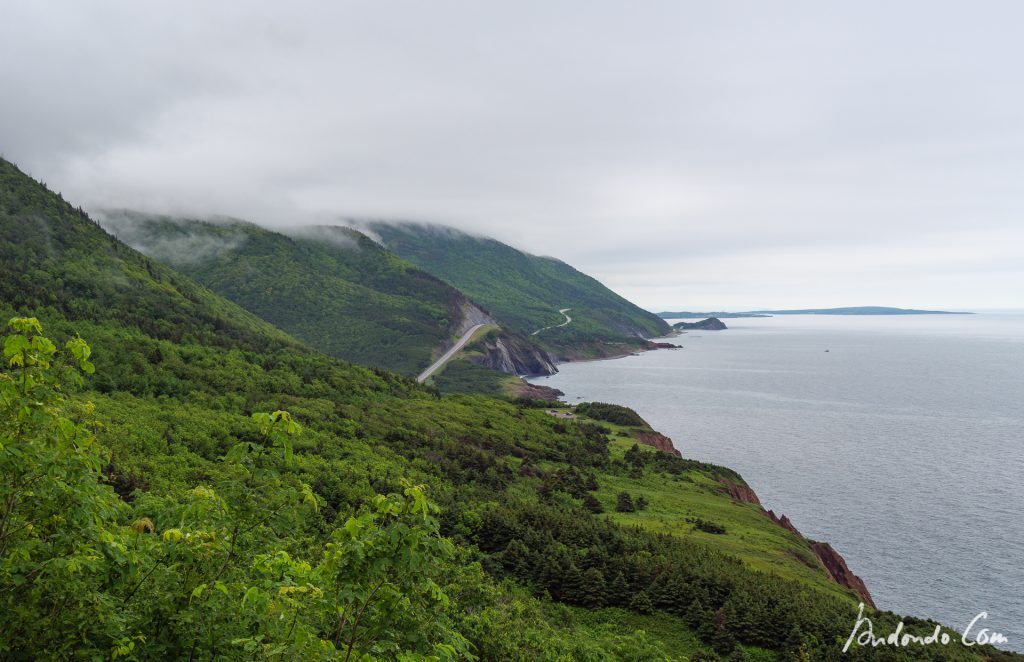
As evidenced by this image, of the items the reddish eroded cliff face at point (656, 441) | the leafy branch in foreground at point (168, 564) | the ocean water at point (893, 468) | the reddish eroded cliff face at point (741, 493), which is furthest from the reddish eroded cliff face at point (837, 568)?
the leafy branch in foreground at point (168, 564)

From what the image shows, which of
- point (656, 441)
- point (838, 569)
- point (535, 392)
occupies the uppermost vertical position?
point (535, 392)

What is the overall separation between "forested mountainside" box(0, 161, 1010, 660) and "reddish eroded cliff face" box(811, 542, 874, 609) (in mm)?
3070

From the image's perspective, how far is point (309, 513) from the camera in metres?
18.9

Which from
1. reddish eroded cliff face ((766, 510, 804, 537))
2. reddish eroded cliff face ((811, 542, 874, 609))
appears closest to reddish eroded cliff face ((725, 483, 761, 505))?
reddish eroded cliff face ((766, 510, 804, 537))

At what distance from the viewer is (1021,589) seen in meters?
48.5

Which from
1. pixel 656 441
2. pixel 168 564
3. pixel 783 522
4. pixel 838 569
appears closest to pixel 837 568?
pixel 838 569

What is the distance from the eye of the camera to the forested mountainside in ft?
22.0

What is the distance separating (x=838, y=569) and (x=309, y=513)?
4872 centimetres

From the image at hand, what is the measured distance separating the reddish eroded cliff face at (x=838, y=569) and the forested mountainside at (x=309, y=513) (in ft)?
10.1

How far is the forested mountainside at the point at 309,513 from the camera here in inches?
264

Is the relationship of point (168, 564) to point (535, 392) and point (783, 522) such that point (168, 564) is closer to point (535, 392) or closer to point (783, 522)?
point (783, 522)

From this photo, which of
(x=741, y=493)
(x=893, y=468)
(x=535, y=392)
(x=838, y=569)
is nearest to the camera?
(x=838, y=569)

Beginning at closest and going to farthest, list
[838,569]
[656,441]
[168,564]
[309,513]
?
[168,564], [309,513], [838,569], [656,441]

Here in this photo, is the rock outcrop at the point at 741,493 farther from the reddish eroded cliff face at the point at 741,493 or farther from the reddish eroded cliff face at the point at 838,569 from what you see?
the reddish eroded cliff face at the point at 838,569
